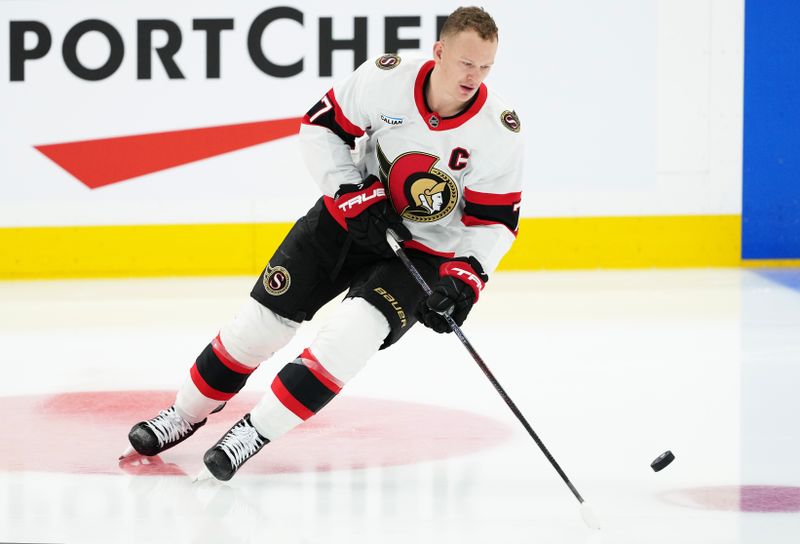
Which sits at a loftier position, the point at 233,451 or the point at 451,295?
the point at 451,295

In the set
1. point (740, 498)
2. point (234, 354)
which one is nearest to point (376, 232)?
point (234, 354)

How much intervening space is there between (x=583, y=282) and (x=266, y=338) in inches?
143

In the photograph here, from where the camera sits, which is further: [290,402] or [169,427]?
[169,427]

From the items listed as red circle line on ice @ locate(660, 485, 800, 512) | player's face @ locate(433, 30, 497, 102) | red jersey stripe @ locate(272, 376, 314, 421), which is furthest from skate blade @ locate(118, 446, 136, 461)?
red circle line on ice @ locate(660, 485, 800, 512)

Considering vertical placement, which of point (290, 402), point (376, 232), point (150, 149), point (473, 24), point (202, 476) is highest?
point (473, 24)

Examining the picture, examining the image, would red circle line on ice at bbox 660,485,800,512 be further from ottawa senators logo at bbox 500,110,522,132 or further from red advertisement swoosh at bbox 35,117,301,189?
red advertisement swoosh at bbox 35,117,301,189

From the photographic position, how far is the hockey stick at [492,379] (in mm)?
2703

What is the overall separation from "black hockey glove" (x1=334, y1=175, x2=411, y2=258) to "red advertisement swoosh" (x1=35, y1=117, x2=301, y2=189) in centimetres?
384

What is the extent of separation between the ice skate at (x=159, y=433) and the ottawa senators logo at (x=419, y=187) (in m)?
0.70

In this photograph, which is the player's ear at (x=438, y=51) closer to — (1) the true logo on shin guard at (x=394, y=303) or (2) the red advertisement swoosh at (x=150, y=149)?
A: (1) the true logo on shin guard at (x=394, y=303)

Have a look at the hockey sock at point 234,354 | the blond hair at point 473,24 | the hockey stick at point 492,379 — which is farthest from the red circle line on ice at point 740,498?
the blond hair at point 473,24

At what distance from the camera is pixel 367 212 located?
3.02 meters

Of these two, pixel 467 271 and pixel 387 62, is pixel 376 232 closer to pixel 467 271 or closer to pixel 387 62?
pixel 467 271

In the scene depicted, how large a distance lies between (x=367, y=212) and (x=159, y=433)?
30.8 inches
